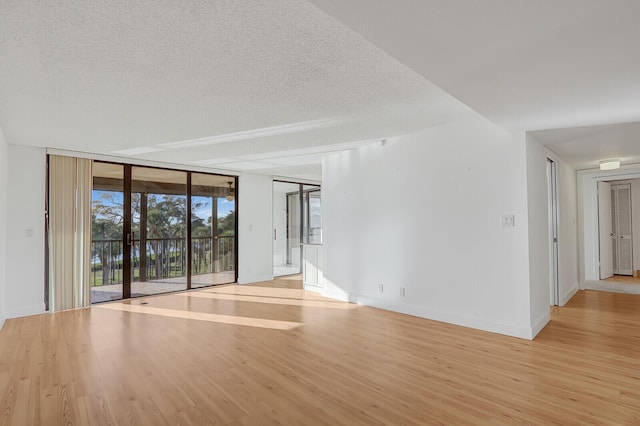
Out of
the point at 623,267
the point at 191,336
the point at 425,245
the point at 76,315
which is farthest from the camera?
the point at 623,267

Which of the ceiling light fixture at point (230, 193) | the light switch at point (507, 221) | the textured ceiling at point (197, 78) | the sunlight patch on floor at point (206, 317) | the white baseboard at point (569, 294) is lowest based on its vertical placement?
the sunlight patch on floor at point (206, 317)

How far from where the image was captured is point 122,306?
553 cm

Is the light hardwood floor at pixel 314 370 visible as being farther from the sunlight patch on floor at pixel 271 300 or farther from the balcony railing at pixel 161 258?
the balcony railing at pixel 161 258

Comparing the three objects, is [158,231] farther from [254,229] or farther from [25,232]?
[254,229]

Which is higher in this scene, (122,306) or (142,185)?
(142,185)

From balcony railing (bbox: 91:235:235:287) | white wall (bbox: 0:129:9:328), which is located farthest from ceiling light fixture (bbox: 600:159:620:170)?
white wall (bbox: 0:129:9:328)

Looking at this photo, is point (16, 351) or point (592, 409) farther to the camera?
point (16, 351)

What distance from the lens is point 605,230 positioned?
7398 millimetres

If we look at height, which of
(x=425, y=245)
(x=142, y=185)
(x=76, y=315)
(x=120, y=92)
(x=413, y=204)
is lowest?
(x=76, y=315)

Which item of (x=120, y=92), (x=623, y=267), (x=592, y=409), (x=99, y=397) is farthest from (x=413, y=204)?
(x=623, y=267)

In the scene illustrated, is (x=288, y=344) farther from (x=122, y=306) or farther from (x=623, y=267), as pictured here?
(x=623, y=267)

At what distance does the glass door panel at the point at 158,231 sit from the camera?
20.2 ft

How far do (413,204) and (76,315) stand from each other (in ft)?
16.7

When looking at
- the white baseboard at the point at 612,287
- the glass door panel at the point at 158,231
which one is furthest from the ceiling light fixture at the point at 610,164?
the glass door panel at the point at 158,231
